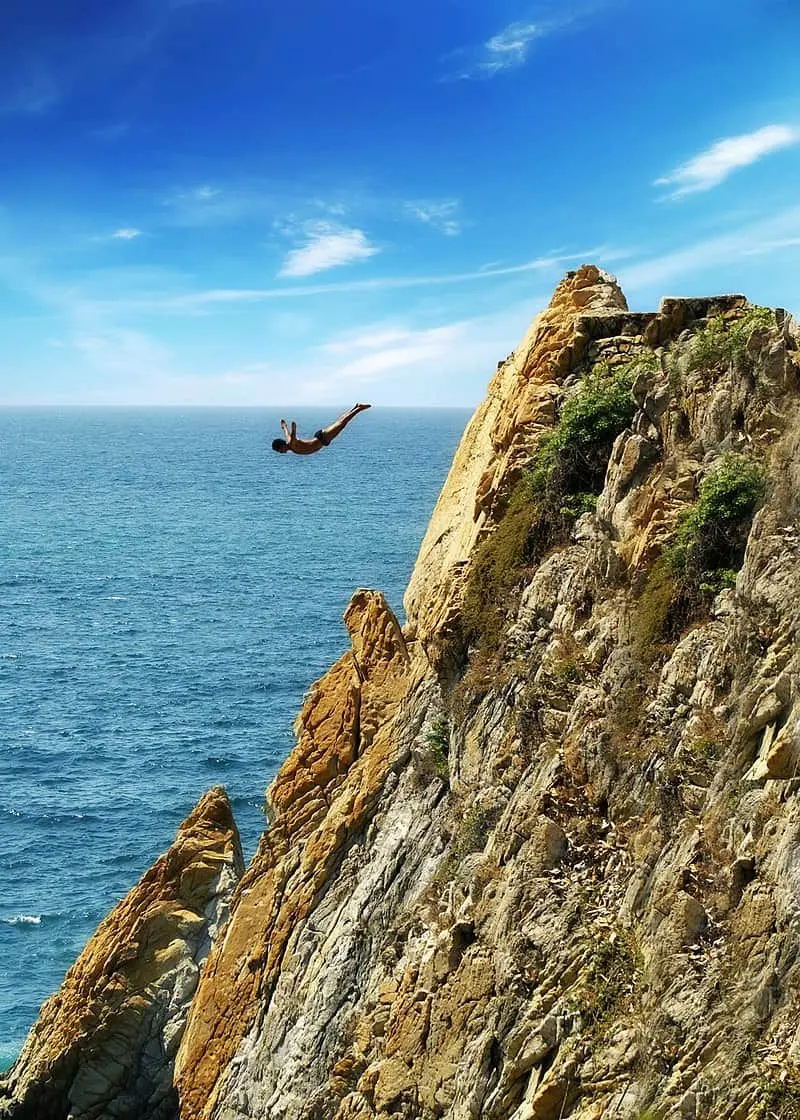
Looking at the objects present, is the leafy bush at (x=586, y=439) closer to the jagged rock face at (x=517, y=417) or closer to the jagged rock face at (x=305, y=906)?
the jagged rock face at (x=517, y=417)

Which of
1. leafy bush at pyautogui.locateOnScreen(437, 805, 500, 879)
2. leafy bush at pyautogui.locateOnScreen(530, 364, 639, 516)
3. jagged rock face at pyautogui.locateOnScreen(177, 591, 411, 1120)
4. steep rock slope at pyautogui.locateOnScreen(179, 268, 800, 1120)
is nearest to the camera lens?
steep rock slope at pyautogui.locateOnScreen(179, 268, 800, 1120)

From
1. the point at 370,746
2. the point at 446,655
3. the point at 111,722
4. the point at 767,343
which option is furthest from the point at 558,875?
the point at 111,722

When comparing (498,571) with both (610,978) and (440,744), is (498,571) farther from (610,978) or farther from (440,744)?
(610,978)

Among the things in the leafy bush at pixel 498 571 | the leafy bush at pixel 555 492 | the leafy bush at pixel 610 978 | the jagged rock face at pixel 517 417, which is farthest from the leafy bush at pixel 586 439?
the leafy bush at pixel 610 978

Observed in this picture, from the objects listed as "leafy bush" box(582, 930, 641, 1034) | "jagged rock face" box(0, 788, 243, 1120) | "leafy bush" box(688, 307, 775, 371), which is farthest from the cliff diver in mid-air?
"jagged rock face" box(0, 788, 243, 1120)

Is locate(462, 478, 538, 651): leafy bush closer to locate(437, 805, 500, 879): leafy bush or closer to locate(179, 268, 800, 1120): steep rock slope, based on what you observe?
locate(179, 268, 800, 1120): steep rock slope

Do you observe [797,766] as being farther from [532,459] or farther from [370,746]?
[370,746]
